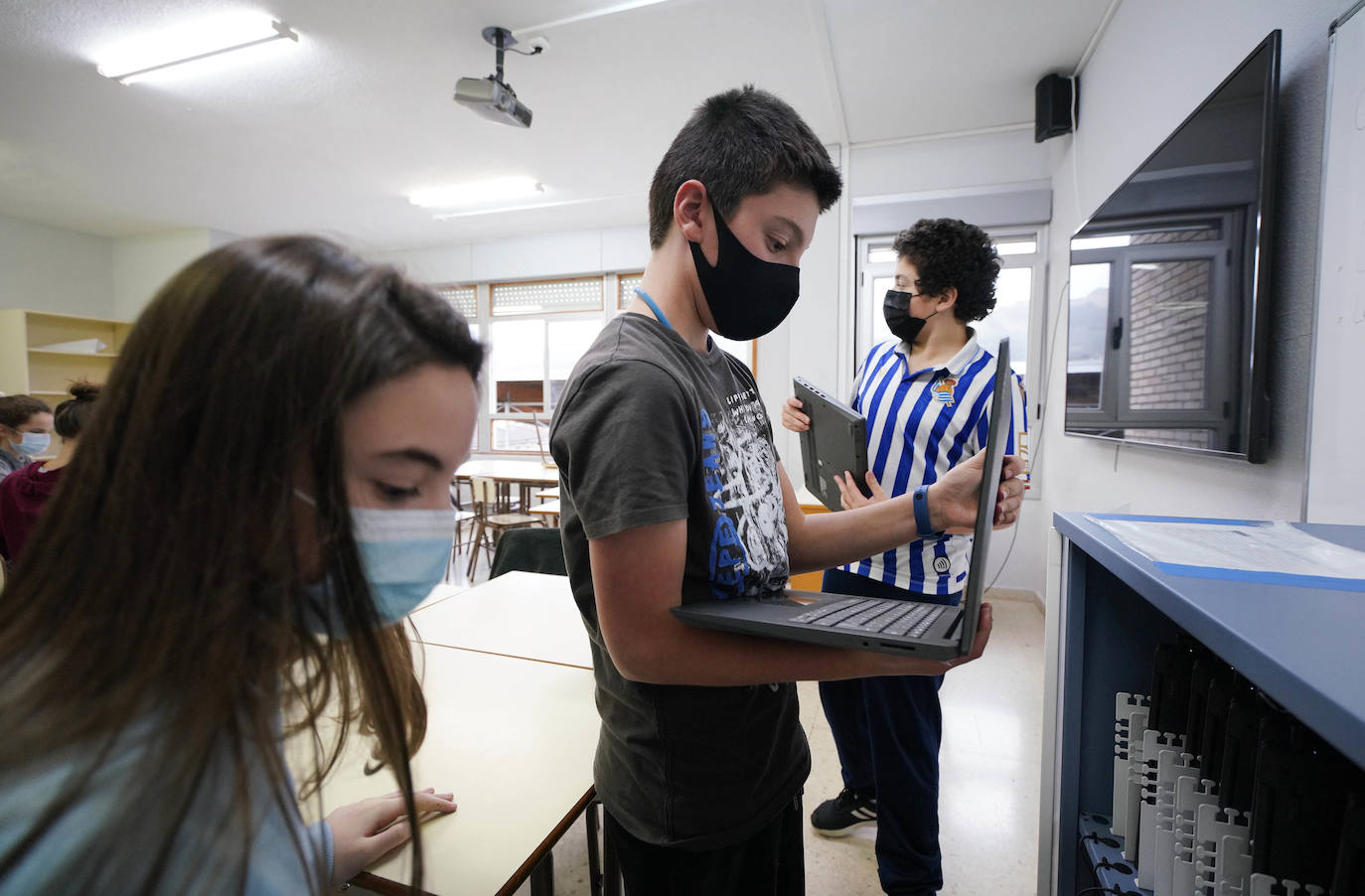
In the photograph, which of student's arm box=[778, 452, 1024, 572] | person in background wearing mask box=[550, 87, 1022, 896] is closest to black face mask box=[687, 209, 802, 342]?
person in background wearing mask box=[550, 87, 1022, 896]

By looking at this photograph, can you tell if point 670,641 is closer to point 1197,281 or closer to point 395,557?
point 395,557

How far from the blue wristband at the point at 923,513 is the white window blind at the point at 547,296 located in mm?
5771

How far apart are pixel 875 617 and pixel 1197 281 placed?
162 centimetres

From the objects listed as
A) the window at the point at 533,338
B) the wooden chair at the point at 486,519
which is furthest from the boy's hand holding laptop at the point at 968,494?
the window at the point at 533,338

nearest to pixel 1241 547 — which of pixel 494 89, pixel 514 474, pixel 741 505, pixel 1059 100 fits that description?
pixel 741 505

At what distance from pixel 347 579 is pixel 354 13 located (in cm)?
336

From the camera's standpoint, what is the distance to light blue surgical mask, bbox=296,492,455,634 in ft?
1.51

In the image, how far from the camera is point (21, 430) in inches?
122

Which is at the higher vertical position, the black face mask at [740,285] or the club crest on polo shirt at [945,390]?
the black face mask at [740,285]

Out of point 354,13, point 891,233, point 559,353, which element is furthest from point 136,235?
point 891,233

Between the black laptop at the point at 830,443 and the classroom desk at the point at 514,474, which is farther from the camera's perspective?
the classroom desk at the point at 514,474

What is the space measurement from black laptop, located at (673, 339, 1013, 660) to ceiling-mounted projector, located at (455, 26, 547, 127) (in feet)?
10.3

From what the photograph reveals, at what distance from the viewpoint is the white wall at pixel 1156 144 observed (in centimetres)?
131

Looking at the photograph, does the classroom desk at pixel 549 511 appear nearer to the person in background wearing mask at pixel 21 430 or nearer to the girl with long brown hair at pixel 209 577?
the person in background wearing mask at pixel 21 430
